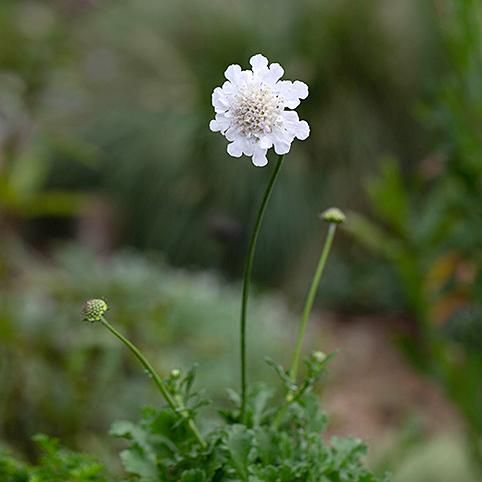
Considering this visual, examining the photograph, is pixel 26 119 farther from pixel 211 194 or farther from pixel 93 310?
pixel 93 310

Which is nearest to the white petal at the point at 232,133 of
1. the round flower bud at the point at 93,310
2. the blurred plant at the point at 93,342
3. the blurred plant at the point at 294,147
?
the round flower bud at the point at 93,310

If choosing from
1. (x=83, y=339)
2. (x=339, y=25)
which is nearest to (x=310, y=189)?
(x=339, y=25)

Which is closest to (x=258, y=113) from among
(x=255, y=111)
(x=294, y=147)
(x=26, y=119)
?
(x=255, y=111)

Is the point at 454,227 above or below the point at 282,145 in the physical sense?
above

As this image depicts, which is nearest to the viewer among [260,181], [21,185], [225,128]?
[225,128]

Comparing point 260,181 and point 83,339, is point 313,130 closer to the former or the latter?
point 260,181

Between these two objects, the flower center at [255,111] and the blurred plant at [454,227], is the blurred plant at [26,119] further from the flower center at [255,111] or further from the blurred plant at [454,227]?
the flower center at [255,111]

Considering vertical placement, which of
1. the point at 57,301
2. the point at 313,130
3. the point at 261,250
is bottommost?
the point at 57,301

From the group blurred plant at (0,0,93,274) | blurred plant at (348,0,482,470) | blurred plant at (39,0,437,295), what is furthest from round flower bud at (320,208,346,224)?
blurred plant at (39,0,437,295)
